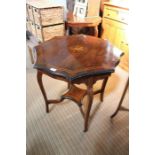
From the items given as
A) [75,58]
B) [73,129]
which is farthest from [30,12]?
[73,129]

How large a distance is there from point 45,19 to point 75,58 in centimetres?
119

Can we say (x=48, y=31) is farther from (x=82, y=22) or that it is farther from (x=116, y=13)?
(x=116, y=13)

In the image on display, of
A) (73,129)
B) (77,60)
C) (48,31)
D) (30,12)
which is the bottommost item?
(73,129)

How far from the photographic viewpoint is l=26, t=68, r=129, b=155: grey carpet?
141cm

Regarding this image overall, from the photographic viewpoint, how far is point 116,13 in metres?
2.40

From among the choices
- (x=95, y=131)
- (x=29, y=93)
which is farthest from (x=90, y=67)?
(x=29, y=93)

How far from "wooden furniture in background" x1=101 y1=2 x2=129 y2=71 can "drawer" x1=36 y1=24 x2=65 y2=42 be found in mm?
773

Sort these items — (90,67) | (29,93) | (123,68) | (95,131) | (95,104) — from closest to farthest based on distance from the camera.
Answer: (90,67), (95,131), (95,104), (29,93), (123,68)

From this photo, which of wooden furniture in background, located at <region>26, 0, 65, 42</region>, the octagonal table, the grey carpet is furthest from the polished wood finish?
the grey carpet

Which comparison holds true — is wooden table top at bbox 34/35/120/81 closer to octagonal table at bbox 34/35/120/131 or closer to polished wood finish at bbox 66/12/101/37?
octagonal table at bbox 34/35/120/131
